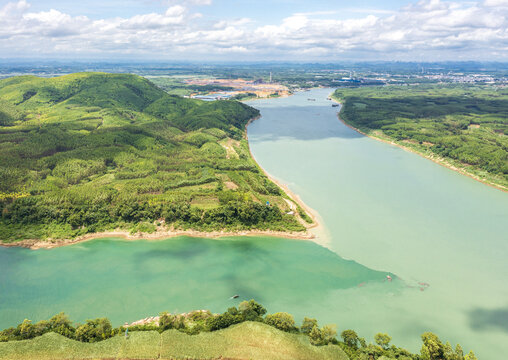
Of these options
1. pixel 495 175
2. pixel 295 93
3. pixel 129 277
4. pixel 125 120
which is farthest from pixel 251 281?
pixel 295 93

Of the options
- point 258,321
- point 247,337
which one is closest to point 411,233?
point 258,321

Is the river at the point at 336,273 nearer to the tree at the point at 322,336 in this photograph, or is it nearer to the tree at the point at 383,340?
the tree at the point at 383,340

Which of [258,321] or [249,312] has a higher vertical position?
[249,312]

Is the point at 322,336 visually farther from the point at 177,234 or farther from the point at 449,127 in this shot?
the point at 449,127

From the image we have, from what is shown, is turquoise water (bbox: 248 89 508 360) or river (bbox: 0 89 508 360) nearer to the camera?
turquoise water (bbox: 248 89 508 360)

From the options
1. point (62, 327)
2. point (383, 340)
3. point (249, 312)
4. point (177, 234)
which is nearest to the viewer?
point (383, 340)

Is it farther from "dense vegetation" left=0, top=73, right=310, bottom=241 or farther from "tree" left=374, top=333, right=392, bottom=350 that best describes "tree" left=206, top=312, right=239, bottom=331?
"dense vegetation" left=0, top=73, right=310, bottom=241

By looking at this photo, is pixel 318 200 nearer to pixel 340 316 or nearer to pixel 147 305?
pixel 340 316

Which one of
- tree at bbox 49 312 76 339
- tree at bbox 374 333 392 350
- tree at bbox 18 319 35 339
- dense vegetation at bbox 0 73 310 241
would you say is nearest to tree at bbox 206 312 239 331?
tree at bbox 49 312 76 339
